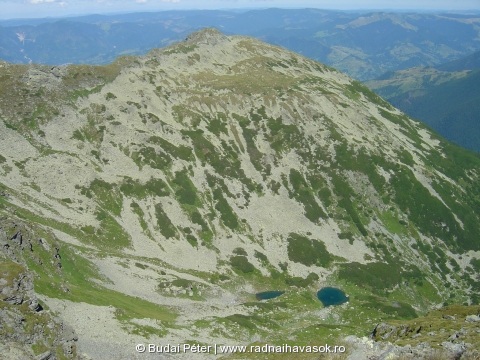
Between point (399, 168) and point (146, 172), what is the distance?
111812mm

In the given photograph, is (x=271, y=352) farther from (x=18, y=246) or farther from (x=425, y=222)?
(x=425, y=222)

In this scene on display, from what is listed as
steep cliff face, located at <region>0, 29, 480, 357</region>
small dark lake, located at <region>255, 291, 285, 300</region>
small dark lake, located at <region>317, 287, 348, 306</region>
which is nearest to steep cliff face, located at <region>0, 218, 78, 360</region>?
steep cliff face, located at <region>0, 29, 480, 357</region>

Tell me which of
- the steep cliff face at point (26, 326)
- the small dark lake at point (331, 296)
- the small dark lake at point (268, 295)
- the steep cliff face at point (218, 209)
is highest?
the steep cliff face at point (26, 326)

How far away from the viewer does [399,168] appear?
192m

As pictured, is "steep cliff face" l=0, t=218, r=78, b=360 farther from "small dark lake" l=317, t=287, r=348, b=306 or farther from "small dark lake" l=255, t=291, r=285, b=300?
"small dark lake" l=317, t=287, r=348, b=306

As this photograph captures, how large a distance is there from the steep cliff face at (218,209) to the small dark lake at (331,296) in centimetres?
323

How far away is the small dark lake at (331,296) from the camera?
13412 centimetres

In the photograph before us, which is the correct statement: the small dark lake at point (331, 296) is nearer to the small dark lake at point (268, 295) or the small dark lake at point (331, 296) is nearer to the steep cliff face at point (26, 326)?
the small dark lake at point (268, 295)

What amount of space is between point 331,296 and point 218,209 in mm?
50126

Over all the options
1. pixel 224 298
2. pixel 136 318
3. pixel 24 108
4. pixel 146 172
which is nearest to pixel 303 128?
pixel 146 172

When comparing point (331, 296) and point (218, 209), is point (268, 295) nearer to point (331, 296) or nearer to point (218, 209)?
point (331, 296)

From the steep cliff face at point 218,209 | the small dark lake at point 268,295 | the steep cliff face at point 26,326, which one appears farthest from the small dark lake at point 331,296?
the steep cliff face at point 26,326

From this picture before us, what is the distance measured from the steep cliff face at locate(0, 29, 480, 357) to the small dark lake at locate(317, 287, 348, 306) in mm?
3233

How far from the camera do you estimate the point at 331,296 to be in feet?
451
